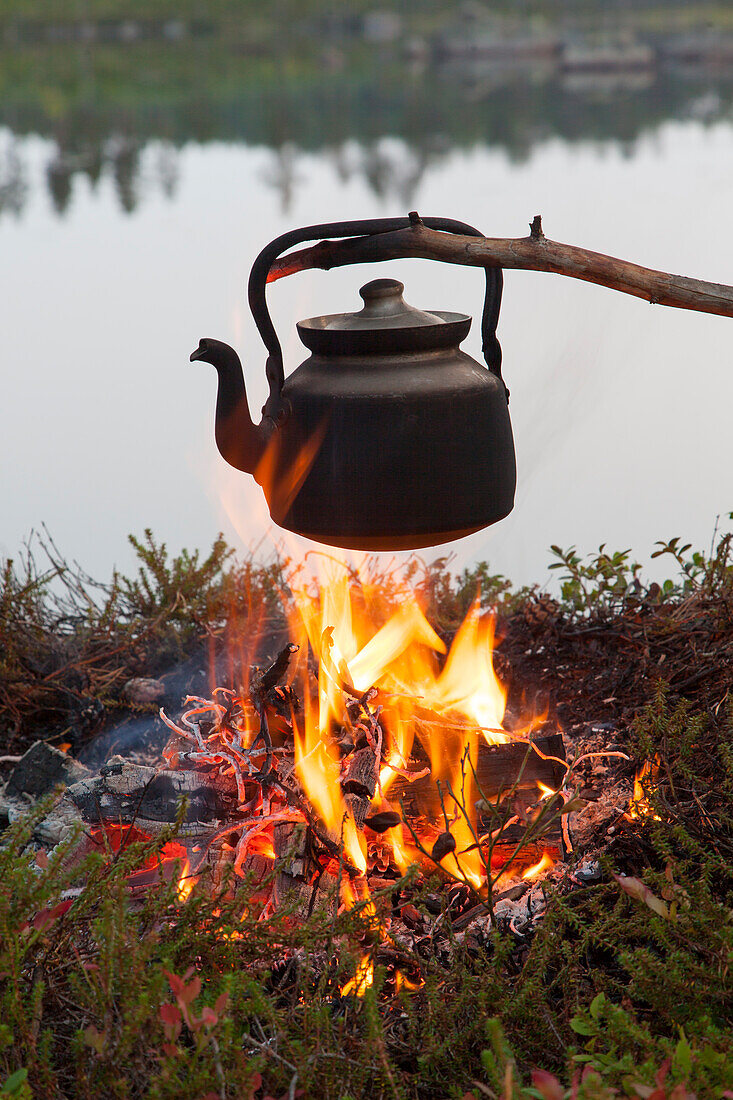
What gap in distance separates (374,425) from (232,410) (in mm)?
238

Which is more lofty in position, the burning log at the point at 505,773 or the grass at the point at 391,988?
the grass at the point at 391,988

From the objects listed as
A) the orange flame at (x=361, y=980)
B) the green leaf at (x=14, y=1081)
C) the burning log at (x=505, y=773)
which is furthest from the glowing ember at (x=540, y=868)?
the green leaf at (x=14, y=1081)

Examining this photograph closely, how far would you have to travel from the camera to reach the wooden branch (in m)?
1.38

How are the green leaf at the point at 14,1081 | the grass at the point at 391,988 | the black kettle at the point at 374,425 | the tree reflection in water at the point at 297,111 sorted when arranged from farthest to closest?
the tree reflection in water at the point at 297,111 < the black kettle at the point at 374,425 < the grass at the point at 391,988 < the green leaf at the point at 14,1081

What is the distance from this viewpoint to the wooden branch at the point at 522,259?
1385 mm

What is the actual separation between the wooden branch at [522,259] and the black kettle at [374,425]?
0.03m

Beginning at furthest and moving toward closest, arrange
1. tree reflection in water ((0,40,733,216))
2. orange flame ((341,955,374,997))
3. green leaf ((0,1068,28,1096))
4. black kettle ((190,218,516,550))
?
tree reflection in water ((0,40,733,216)) → black kettle ((190,218,516,550)) → orange flame ((341,955,374,997)) → green leaf ((0,1068,28,1096))

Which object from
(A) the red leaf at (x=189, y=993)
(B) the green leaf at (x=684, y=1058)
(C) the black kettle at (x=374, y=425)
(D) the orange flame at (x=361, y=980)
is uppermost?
(C) the black kettle at (x=374, y=425)

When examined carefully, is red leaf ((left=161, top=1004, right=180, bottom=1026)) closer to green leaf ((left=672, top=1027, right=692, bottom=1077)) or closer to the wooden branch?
green leaf ((left=672, top=1027, right=692, bottom=1077))

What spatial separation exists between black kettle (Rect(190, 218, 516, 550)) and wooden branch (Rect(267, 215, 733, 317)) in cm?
3

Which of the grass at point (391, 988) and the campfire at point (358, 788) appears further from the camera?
the campfire at point (358, 788)

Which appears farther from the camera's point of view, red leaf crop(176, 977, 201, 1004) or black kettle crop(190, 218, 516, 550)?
black kettle crop(190, 218, 516, 550)

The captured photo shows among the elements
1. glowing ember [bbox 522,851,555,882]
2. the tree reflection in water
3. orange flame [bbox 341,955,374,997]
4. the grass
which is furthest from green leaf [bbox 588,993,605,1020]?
the tree reflection in water

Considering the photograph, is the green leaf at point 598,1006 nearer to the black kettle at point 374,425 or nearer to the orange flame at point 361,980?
the orange flame at point 361,980
